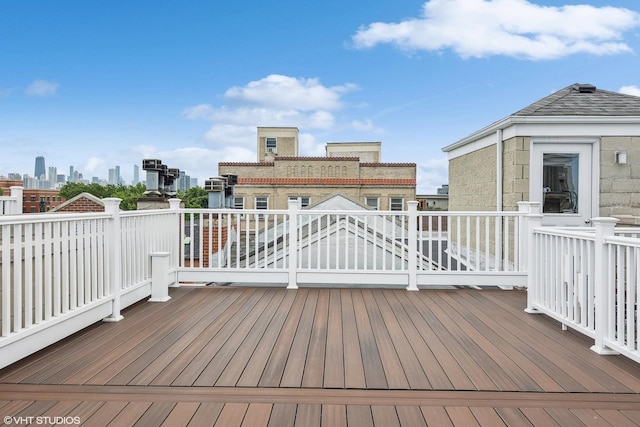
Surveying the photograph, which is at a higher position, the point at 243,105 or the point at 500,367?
the point at 243,105

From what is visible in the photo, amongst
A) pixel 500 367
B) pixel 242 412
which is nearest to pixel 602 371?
pixel 500 367

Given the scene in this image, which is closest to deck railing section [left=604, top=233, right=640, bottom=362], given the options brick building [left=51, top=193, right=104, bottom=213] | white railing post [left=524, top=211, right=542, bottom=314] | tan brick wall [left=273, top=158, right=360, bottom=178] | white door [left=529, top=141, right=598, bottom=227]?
white railing post [left=524, top=211, right=542, bottom=314]

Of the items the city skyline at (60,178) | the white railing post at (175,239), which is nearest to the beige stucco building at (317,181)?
the white railing post at (175,239)

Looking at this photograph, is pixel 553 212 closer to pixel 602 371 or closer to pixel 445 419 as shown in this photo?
pixel 602 371

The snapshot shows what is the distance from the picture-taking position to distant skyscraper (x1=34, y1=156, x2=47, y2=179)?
6675 cm

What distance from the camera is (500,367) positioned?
2.52 m

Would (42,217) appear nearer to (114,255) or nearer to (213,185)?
(114,255)

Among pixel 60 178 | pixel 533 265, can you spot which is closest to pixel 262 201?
pixel 533 265

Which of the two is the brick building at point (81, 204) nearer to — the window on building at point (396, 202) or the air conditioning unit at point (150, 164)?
the air conditioning unit at point (150, 164)

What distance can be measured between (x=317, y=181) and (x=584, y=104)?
21998 mm

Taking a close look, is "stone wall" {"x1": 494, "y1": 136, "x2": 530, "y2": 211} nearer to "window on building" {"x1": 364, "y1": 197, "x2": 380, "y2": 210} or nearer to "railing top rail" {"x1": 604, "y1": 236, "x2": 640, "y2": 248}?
"railing top rail" {"x1": 604, "y1": 236, "x2": 640, "y2": 248}

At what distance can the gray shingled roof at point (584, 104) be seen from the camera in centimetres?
589

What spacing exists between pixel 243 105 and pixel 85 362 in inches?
1391

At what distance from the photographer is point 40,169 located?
228 ft
